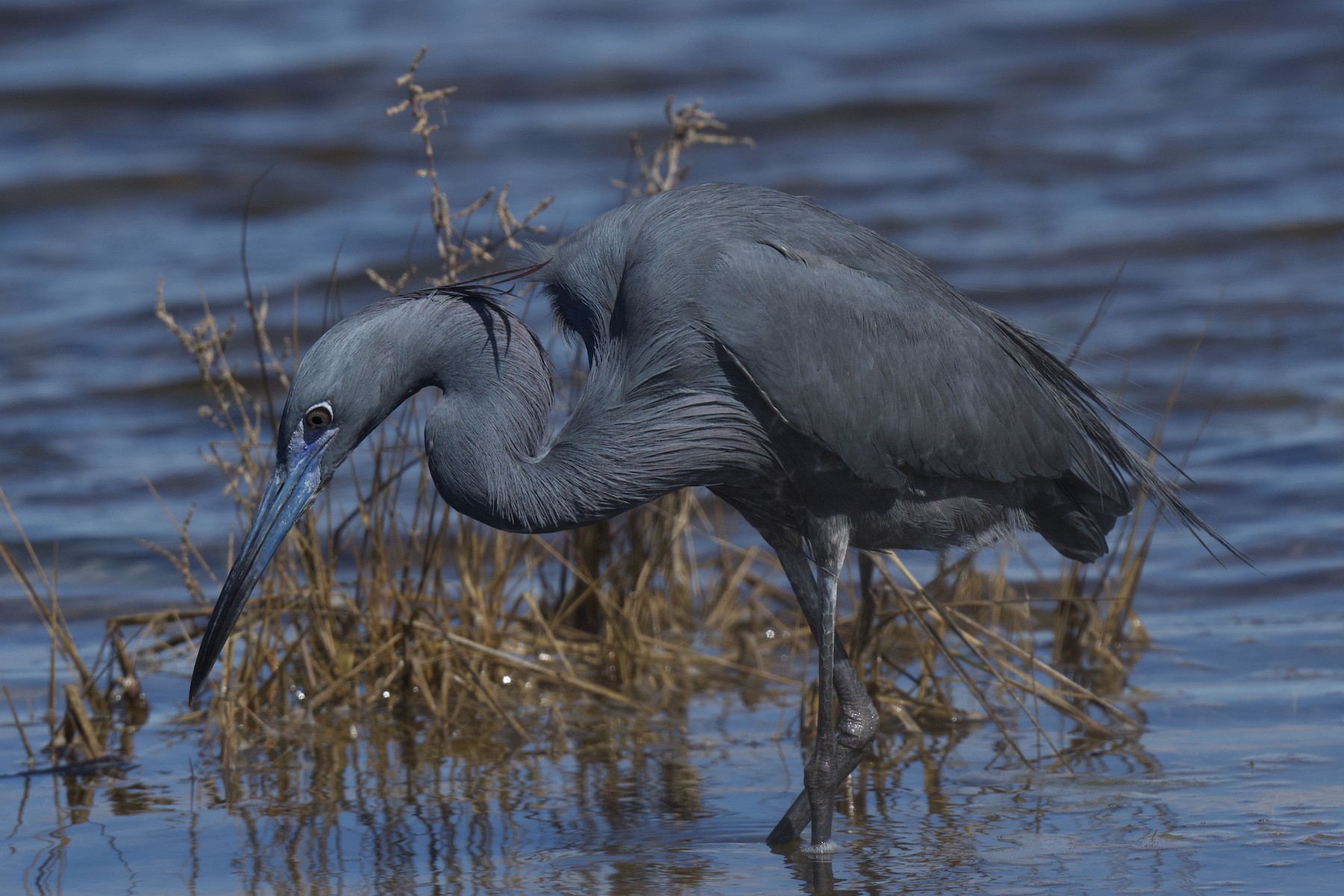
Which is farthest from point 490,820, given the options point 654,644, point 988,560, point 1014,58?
point 1014,58

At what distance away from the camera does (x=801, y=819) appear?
468 centimetres

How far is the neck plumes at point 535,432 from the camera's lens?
4.45 metres

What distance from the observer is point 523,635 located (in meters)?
5.86

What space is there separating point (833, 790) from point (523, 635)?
1.56 meters

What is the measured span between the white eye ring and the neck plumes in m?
0.24

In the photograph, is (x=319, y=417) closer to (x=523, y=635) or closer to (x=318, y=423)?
(x=318, y=423)

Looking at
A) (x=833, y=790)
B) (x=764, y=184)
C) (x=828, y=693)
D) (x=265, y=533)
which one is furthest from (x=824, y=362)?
(x=764, y=184)

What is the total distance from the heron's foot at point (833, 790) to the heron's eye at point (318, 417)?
1599mm

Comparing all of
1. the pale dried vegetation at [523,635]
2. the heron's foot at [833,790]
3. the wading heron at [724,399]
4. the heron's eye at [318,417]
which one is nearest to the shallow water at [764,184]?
the heron's foot at [833,790]

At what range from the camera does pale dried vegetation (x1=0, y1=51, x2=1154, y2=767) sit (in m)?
5.32

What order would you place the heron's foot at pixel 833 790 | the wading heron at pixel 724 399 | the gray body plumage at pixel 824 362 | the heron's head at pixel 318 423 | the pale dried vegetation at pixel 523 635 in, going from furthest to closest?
the pale dried vegetation at pixel 523 635 → the heron's foot at pixel 833 790 → the gray body plumage at pixel 824 362 → the wading heron at pixel 724 399 → the heron's head at pixel 318 423

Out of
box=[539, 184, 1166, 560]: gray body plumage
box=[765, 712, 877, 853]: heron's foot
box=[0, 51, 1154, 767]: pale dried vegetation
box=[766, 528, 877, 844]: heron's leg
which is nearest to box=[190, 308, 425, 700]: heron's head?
box=[539, 184, 1166, 560]: gray body plumage

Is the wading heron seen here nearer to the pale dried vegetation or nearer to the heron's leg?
the heron's leg

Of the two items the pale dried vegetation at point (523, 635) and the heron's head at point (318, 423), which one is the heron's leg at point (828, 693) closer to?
the pale dried vegetation at point (523, 635)
